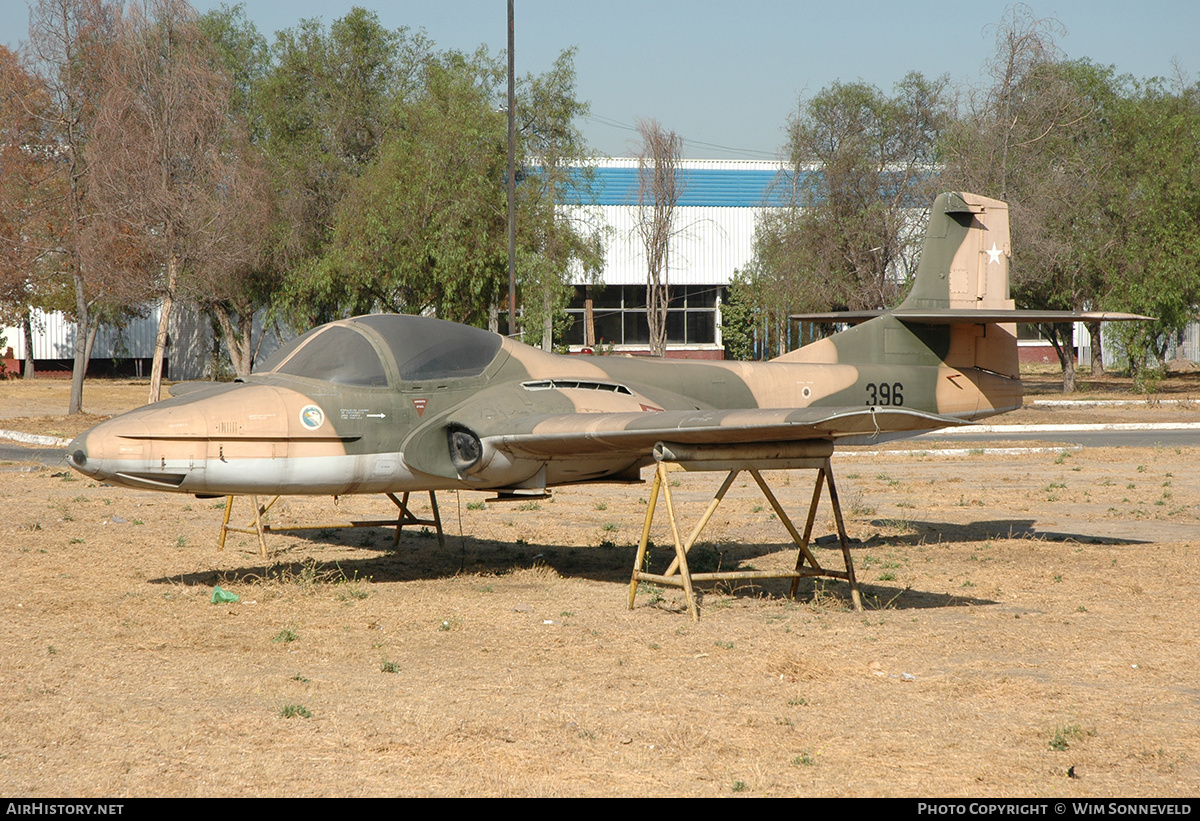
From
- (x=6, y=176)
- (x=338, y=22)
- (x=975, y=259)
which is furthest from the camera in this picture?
(x=338, y=22)

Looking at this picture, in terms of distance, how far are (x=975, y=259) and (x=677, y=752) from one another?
1106cm

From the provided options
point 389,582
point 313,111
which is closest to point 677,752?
point 389,582

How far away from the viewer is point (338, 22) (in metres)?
44.2

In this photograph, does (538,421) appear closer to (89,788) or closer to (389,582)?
(389,582)

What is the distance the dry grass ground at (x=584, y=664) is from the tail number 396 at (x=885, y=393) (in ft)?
6.16

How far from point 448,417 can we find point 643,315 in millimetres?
54393

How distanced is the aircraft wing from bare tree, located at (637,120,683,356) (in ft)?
147

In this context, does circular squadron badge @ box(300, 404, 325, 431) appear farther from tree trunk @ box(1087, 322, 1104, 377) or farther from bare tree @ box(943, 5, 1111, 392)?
tree trunk @ box(1087, 322, 1104, 377)

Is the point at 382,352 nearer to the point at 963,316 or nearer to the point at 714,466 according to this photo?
the point at 714,466

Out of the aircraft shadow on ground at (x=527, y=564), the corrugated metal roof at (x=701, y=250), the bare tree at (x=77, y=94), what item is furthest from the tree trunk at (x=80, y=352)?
the corrugated metal roof at (x=701, y=250)

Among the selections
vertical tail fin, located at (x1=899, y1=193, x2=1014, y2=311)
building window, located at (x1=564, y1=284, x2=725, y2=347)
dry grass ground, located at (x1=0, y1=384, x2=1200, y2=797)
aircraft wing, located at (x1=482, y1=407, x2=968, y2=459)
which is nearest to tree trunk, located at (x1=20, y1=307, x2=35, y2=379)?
building window, located at (x1=564, y1=284, x2=725, y2=347)

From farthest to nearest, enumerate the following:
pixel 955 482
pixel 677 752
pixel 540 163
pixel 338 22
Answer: pixel 338 22 < pixel 540 163 < pixel 955 482 < pixel 677 752

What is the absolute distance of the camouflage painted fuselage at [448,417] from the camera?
9.09 m

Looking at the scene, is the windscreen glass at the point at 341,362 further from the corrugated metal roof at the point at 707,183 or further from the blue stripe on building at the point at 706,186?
the corrugated metal roof at the point at 707,183
